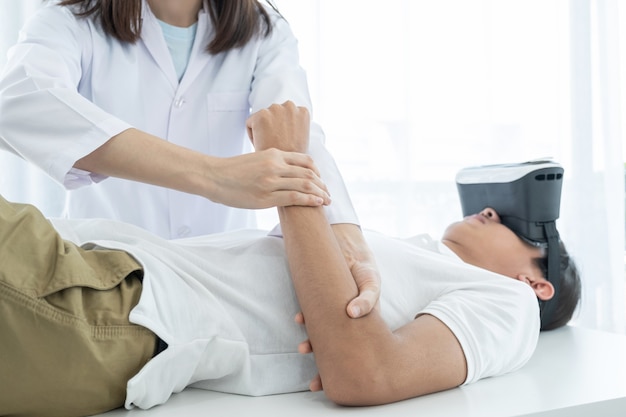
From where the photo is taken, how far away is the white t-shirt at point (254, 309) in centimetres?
102

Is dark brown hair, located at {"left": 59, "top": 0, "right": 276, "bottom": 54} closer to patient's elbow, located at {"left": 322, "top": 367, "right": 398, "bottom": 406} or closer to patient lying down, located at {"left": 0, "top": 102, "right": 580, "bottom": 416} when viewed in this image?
patient lying down, located at {"left": 0, "top": 102, "right": 580, "bottom": 416}

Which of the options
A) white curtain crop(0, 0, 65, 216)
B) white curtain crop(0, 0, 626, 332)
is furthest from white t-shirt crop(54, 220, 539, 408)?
white curtain crop(0, 0, 626, 332)

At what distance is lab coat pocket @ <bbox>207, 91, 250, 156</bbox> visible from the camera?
1.54 meters

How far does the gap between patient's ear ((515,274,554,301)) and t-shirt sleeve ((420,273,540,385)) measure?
0.24 m

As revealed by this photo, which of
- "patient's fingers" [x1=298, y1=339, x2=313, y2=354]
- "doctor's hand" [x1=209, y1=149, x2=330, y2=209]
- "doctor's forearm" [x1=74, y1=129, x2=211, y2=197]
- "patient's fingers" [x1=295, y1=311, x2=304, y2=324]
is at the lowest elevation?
"patient's fingers" [x1=298, y1=339, x2=313, y2=354]

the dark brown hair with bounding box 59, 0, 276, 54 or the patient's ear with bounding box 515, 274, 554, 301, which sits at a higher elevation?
the dark brown hair with bounding box 59, 0, 276, 54

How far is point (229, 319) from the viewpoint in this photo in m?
1.09

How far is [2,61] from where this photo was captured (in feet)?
6.14

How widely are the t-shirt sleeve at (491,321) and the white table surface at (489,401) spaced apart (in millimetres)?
39

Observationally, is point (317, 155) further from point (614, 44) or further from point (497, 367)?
point (614, 44)

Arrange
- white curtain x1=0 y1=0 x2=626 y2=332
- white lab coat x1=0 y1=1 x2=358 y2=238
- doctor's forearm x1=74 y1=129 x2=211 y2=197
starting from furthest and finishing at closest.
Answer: white curtain x1=0 y1=0 x2=626 y2=332 < white lab coat x1=0 y1=1 x2=358 y2=238 < doctor's forearm x1=74 y1=129 x2=211 y2=197

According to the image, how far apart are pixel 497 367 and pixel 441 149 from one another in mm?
1442

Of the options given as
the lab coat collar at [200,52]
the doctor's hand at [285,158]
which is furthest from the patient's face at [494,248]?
the lab coat collar at [200,52]

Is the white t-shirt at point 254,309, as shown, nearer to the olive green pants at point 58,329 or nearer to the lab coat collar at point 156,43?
the olive green pants at point 58,329
